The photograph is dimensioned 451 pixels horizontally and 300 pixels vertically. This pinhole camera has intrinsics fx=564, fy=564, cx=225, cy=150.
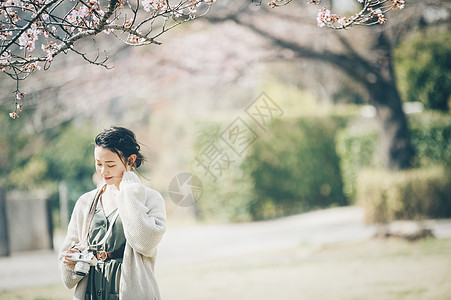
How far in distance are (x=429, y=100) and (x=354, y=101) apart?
302 inches

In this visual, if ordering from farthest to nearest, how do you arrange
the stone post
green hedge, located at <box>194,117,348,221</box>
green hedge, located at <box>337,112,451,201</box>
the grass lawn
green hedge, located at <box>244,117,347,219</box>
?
green hedge, located at <box>244,117,347,219</box>
green hedge, located at <box>194,117,348,221</box>
green hedge, located at <box>337,112,451,201</box>
the stone post
the grass lawn

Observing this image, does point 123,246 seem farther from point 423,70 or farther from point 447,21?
point 423,70

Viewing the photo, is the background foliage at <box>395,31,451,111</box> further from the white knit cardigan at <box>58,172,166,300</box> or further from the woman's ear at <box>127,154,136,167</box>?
the white knit cardigan at <box>58,172,166,300</box>

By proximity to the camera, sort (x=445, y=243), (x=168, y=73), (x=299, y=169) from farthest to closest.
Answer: (x=299, y=169), (x=168, y=73), (x=445, y=243)

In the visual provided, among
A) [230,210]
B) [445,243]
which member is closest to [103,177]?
[445,243]

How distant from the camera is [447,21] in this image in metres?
11.8

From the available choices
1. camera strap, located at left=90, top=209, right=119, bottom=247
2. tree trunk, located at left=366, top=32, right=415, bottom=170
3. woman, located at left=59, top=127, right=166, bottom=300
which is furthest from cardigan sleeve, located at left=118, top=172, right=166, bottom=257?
tree trunk, located at left=366, top=32, right=415, bottom=170

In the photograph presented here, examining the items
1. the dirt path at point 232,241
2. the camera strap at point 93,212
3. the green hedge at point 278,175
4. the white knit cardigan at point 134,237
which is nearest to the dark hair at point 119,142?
the white knit cardigan at point 134,237

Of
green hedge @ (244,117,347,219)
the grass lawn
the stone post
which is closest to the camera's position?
the grass lawn

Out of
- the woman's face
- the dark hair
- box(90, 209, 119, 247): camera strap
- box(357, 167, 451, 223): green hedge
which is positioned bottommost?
box(357, 167, 451, 223): green hedge

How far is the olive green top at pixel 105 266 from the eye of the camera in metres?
3.05

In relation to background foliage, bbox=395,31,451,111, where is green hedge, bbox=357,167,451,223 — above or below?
below

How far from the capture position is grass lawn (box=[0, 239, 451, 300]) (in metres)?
6.49

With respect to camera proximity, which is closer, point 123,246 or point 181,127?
point 123,246
